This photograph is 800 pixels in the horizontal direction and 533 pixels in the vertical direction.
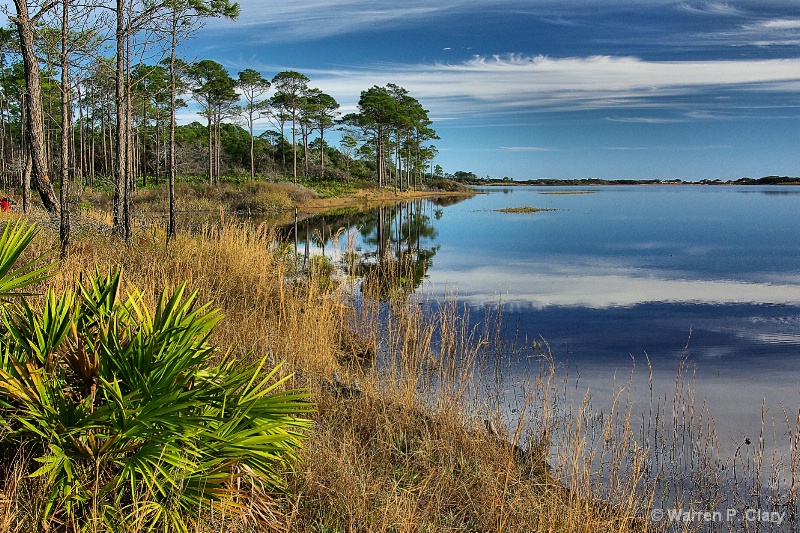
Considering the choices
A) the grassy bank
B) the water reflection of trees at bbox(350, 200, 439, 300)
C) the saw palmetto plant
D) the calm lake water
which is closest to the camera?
the saw palmetto plant

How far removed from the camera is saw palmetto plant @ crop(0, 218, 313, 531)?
264 centimetres

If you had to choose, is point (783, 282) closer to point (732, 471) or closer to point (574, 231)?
point (732, 471)

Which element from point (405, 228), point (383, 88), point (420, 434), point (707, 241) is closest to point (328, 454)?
point (420, 434)

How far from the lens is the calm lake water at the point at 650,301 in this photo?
21.4 feet

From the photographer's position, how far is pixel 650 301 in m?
11.1

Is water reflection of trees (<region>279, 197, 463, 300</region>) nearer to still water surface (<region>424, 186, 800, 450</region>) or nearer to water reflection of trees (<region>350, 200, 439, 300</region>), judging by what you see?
water reflection of trees (<region>350, 200, 439, 300</region>)

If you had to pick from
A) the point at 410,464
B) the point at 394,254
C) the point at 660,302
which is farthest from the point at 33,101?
the point at 660,302

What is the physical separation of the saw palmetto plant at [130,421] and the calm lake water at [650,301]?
361cm

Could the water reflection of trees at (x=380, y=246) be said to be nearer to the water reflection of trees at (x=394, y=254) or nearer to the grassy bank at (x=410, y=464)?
the water reflection of trees at (x=394, y=254)

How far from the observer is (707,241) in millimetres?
21141

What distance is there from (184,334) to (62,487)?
2.73 ft

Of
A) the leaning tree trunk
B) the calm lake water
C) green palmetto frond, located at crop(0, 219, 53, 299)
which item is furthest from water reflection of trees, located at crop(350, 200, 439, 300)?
the leaning tree trunk

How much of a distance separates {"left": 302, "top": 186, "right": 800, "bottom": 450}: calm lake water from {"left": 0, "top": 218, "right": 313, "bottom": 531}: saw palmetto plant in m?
3.61

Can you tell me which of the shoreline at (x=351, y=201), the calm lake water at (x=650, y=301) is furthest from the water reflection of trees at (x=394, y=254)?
the shoreline at (x=351, y=201)
